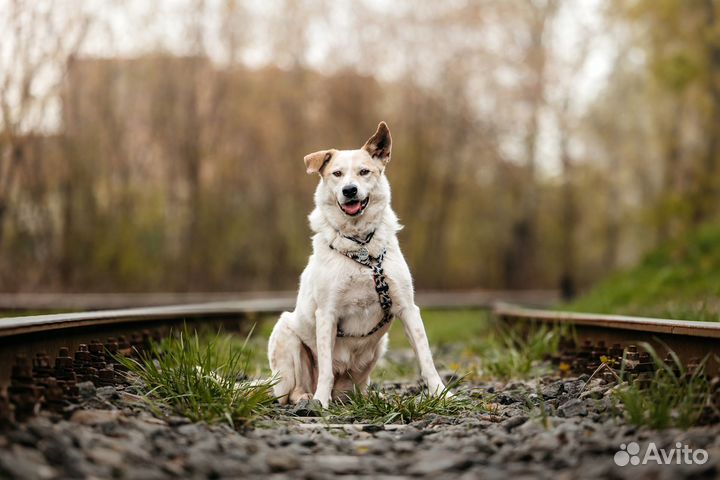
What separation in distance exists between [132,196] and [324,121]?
7645mm

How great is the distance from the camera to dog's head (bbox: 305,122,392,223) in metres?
5.55

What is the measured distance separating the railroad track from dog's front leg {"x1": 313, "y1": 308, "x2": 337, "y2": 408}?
1.39 meters

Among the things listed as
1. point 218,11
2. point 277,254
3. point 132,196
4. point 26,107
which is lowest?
point 277,254

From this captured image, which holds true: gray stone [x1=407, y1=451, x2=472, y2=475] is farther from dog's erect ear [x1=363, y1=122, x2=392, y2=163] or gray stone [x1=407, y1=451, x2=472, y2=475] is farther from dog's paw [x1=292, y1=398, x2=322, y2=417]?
dog's erect ear [x1=363, y1=122, x2=392, y2=163]

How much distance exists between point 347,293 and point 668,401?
7.50ft

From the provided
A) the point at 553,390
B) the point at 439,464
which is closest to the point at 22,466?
the point at 439,464

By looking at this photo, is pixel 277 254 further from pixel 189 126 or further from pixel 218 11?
pixel 218 11

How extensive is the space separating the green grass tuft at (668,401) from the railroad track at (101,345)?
1.00 ft

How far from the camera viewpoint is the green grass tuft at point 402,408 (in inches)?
192

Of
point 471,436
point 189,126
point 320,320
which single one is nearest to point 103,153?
point 189,126

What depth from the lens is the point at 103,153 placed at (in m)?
20.5

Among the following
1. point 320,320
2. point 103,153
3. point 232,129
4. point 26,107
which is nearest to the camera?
point 320,320

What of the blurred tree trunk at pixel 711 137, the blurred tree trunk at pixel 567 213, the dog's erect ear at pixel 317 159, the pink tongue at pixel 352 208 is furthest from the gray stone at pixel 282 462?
the blurred tree trunk at pixel 567 213

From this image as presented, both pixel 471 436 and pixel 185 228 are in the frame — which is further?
pixel 185 228
